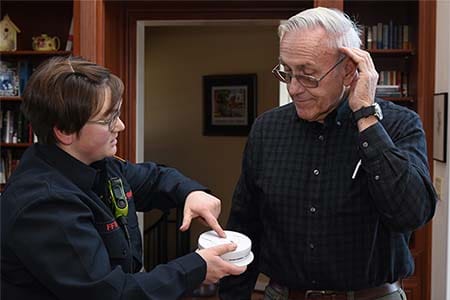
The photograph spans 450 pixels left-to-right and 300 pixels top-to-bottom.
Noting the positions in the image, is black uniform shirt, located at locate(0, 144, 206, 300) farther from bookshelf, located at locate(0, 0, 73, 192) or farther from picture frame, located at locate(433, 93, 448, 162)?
bookshelf, located at locate(0, 0, 73, 192)

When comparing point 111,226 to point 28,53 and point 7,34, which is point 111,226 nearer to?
point 28,53

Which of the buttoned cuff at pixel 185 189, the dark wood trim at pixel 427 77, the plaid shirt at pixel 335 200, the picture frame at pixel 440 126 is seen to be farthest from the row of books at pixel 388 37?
the buttoned cuff at pixel 185 189

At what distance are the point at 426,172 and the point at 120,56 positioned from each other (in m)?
3.14

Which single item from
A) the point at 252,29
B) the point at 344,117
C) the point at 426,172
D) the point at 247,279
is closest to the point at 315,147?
the point at 344,117

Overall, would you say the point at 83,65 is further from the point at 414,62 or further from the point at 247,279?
the point at 414,62

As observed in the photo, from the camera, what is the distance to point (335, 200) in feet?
4.83

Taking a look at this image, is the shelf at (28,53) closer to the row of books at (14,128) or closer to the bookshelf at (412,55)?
the row of books at (14,128)

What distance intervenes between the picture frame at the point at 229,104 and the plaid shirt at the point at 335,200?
4.06 metres

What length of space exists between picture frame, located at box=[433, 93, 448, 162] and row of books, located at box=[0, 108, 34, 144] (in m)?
2.85

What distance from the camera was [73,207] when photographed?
114 cm

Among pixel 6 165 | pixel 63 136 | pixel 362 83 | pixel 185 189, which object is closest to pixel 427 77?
pixel 362 83

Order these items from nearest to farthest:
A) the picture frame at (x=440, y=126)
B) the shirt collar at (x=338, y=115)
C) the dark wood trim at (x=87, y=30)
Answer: the shirt collar at (x=338, y=115)
the picture frame at (x=440, y=126)
the dark wood trim at (x=87, y=30)

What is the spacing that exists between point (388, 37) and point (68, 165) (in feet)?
9.98

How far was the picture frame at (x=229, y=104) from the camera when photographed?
5668 mm
